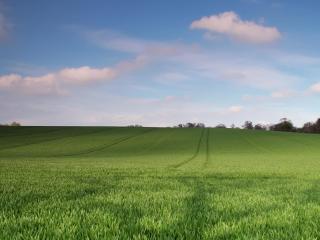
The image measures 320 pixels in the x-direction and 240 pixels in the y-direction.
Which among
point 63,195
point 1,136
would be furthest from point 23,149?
point 63,195

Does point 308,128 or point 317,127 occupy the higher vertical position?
point 317,127

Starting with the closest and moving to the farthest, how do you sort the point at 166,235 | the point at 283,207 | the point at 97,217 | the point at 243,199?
the point at 166,235 → the point at 97,217 → the point at 283,207 → the point at 243,199

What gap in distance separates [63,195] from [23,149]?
59.8m

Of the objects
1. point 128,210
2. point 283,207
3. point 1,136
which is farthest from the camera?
point 1,136

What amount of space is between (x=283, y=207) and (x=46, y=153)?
57247mm

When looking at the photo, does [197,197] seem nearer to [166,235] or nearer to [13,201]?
[13,201]

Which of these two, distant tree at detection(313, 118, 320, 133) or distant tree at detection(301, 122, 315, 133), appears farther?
distant tree at detection(301, 122, 315, 133)

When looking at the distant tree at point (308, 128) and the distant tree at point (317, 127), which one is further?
the distant tree at point (308, 128)

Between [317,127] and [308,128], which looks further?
[308,128]

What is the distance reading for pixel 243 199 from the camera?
1091 cm

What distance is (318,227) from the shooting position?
720 centimetres

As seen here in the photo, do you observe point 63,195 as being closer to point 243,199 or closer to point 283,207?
point 243,199

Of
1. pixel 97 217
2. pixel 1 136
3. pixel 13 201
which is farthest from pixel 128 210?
pixel 1 136

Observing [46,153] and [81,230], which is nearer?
[81,230]
